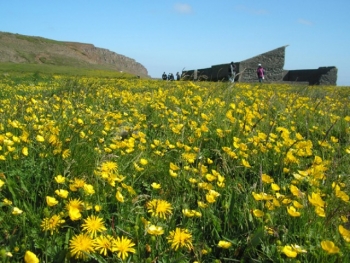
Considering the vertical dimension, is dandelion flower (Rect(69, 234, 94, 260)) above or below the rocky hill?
below

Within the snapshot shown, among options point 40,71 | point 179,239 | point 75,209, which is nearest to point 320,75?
point 40,71

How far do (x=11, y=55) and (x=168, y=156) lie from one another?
59.4 meters

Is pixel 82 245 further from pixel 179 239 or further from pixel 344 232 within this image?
pixel 344 232

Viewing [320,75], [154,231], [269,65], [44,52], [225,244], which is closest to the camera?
[154,231]

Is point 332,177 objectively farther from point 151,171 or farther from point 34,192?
point 34,192

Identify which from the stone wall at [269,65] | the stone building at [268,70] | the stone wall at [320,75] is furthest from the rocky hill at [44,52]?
the stone wall at [320,75]

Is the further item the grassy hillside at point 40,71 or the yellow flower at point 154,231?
the grassy hillside at point 40,71

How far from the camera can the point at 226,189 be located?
210cm

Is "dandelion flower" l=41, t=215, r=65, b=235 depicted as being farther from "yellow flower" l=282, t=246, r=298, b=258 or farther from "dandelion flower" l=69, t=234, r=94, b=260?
"yellow flower" l=282, t=246, r=298, b=258

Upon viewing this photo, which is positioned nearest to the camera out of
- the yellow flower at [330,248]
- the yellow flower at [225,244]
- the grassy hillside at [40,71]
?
the yellow flower at [330,248]

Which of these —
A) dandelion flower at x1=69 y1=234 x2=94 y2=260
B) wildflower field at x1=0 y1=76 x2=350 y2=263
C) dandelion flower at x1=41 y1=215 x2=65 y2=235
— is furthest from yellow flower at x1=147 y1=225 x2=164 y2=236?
dandelion flower at x1=41 y1=215 x2=65 y2=235

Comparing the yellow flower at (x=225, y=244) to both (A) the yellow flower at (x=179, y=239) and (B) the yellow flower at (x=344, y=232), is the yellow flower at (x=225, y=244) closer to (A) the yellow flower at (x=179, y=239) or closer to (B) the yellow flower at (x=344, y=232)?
(A) the yellow flower at (x=179, y=239)

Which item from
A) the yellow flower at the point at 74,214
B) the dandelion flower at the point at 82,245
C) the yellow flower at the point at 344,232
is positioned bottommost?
the dandelion flower at the point at 82,245

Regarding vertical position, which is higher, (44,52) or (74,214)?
(44,52)
